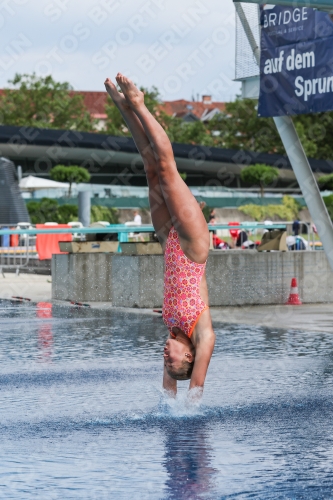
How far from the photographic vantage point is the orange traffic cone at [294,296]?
1628 centimetres

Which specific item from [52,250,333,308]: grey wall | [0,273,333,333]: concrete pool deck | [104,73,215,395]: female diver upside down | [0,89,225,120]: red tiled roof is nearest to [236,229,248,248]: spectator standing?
[0,273,333,333]: concrete pool deck

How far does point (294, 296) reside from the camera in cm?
1639

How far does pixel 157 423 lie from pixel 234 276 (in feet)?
32.2

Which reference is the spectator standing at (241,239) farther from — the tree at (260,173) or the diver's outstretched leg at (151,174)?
the tree at (260,173)

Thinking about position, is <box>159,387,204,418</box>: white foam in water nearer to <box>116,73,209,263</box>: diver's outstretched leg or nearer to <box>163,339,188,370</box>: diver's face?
<box>163,339,188,370</box>: diver's face

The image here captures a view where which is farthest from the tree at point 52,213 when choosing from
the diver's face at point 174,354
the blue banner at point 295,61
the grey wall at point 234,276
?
the diver's face at point 174,354

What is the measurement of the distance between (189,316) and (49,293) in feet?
44.2

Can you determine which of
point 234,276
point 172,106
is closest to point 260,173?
point 234,276

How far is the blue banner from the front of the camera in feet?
43.2

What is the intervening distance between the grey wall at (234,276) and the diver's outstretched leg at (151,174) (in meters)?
8.97

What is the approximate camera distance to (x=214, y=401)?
738cm

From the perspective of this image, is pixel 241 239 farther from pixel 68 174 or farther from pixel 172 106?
pixel 172 106

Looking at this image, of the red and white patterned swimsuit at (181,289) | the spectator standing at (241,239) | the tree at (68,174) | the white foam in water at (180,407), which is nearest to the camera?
the red and white patterned swimsuit at (181,289)

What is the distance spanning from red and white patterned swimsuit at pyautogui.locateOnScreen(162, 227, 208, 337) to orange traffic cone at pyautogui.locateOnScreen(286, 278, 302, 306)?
9.71m
